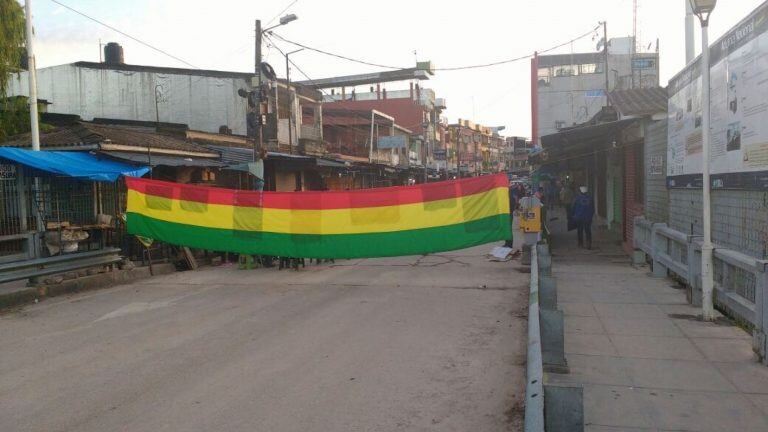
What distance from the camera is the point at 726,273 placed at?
7.08m

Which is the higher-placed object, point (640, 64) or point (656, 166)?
point (640, 64)

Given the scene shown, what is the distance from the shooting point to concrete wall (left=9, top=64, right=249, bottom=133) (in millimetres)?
29688

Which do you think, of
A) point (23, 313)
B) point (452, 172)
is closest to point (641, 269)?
point (23, 313)

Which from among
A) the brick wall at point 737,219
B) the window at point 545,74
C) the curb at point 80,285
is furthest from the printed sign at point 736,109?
the window at point 545,74

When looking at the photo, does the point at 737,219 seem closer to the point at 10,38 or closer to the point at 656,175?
the point at 656,175

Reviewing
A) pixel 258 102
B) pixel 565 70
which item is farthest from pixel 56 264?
pixel 565 70

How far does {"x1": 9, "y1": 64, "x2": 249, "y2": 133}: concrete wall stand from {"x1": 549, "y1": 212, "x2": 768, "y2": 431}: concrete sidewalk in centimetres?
2435

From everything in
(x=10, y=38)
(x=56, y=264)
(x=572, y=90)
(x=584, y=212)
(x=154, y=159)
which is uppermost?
(x=572, y=90)

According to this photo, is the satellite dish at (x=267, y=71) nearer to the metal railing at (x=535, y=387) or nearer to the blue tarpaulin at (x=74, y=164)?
the blue tarpaulin at (x=74, y=164)

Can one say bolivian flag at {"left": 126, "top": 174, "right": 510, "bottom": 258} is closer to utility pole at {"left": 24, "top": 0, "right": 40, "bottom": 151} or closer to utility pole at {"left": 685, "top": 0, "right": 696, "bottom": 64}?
utility pole at {"left": 24, "top": 0, "right": 40, "bottom": 151}

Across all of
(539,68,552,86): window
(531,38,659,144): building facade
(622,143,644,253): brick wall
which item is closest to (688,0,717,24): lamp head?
(622,143,644,253): brick wall

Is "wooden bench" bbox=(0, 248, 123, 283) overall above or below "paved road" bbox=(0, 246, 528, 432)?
above

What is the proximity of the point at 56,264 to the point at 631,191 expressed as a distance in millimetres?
13787

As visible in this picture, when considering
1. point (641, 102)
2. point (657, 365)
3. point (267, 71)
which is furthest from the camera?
point (267, 71)
